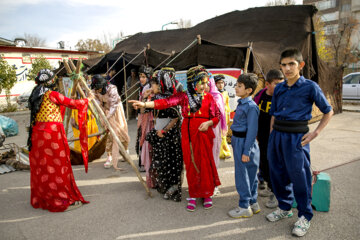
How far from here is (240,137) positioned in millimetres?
2764

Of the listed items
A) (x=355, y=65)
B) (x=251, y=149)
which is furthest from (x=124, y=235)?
(x=355, y=65)

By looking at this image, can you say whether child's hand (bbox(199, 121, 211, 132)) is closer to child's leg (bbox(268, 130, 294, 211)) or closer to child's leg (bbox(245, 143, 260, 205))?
child's leg (bbox(245, 143, 260, 205))

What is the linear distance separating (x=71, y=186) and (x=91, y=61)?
27.0 ft

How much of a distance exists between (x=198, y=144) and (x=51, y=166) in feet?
6.16

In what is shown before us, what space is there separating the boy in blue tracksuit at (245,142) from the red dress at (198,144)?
357 mm

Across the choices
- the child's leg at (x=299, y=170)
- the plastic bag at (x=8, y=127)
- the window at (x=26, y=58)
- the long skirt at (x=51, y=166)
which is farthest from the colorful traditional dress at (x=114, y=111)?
the window at (x=26, y=58)

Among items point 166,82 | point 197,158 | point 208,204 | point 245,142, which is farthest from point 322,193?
point 166,82

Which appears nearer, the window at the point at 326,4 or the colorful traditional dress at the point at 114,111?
the colorful traditional dress at the point at 114,111

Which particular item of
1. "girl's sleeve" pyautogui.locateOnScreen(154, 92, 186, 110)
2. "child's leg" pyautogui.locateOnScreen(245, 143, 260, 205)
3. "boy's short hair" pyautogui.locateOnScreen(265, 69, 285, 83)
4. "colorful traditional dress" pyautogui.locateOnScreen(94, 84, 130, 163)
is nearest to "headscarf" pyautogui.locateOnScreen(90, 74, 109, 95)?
"colorful traditional dress" pyautogui.locateOnScreen(94, 84, 130, 163)

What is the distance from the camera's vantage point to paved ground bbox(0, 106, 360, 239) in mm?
2594

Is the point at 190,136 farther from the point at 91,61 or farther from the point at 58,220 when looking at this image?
the point at 91,61

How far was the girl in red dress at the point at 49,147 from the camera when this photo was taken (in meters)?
3.16

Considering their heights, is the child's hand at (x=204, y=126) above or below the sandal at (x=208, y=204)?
→ above

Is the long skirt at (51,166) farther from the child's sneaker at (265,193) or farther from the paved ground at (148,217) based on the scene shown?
the child's sneaker at (265,193)
